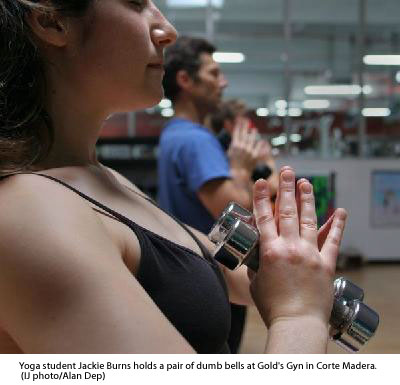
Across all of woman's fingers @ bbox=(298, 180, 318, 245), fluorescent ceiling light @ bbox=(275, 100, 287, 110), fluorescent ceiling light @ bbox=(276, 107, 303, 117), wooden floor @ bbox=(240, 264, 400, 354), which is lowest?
wooden floor @ bbox=(240, 264, 400, 354)

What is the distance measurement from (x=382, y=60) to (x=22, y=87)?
633 cm

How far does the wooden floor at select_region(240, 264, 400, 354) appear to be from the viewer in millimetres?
1889

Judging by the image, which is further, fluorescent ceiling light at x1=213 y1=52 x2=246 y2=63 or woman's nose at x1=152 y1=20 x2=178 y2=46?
fluorescent ceiling light at x1=213 y1=52 x2=246 y2=63

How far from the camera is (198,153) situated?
64.2 inches

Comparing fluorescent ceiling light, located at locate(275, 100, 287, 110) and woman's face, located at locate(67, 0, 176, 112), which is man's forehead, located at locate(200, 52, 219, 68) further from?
fluorescent ceiling light, located at locate(275, 100, 287, 110)

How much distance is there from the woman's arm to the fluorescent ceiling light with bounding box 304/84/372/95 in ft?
19.5

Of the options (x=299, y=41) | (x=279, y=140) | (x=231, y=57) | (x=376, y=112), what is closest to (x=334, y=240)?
(x=279, y=140)

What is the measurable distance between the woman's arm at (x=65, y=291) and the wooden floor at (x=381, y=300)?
995 mm

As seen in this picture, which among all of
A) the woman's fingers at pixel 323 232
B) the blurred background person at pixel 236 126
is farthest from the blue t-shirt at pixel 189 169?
the woman's fingers at pixel 323 232

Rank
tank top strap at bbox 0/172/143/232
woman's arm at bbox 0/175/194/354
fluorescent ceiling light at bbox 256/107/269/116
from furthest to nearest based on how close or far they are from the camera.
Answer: fluorescent ceiling light at bbox 256/107/269/116 → tank top strap at bbox 0/172/143/232 → woman's arm at bbox 0/175/194/354

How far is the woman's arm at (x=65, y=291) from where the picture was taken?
544mm

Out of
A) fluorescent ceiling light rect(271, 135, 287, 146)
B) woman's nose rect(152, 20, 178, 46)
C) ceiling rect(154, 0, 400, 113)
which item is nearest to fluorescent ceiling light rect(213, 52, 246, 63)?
ceiling rect(154, 0, 400, 113)

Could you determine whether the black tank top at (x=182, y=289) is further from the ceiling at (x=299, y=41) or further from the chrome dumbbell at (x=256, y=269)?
the ceiling at (x=299, y=41)
